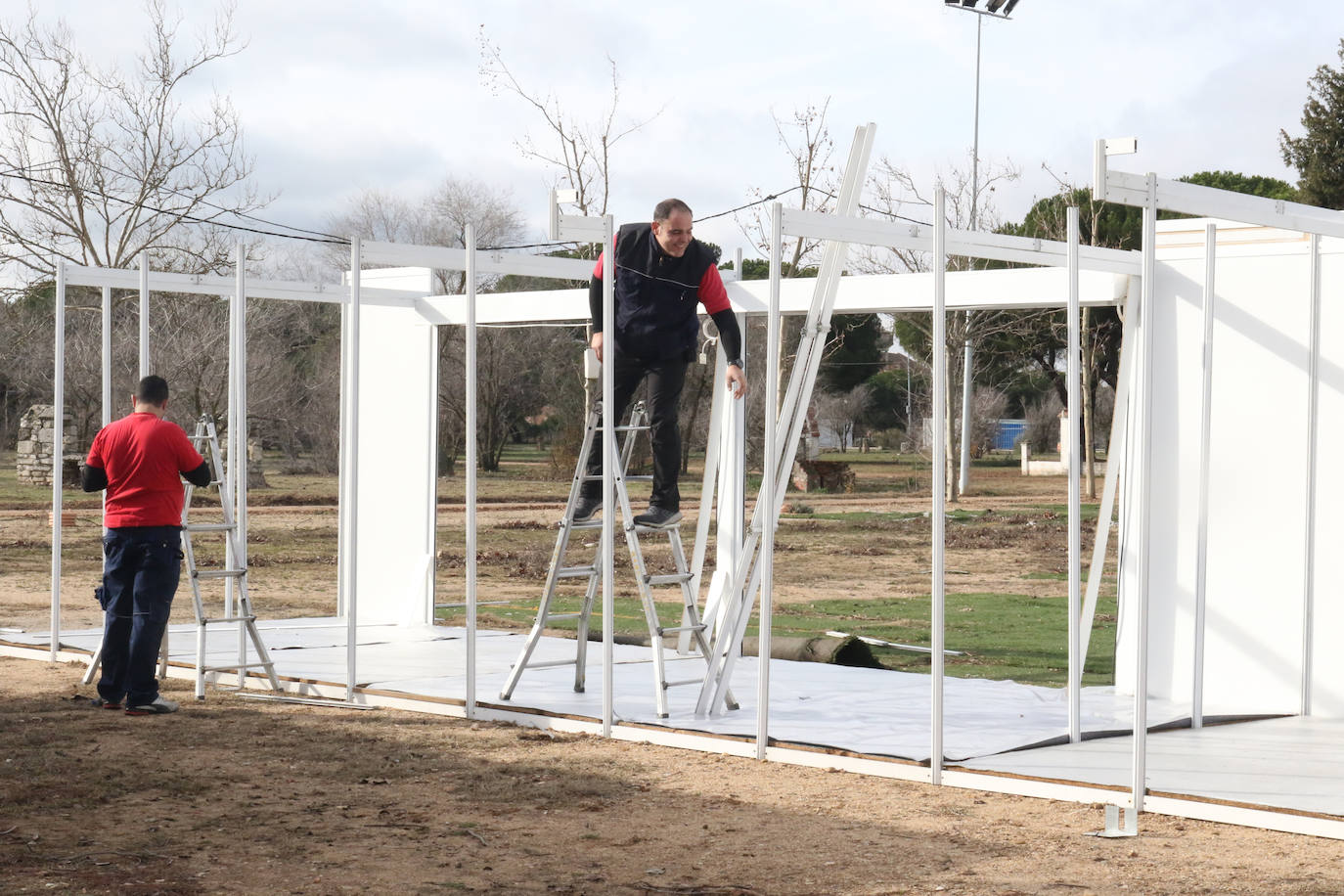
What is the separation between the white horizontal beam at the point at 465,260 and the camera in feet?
25.5

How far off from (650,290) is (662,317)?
131mm

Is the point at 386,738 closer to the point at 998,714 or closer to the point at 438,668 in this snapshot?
the point at 438,668

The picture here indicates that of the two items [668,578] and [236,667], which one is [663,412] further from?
[236,667]

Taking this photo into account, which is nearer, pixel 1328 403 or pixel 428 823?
pixel 428 823

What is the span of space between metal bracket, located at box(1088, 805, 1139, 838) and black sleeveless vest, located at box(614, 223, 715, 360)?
9.25ft

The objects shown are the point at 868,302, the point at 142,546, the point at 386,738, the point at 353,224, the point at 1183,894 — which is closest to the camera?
the point at 1183,894

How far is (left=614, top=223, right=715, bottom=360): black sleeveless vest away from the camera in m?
6.49

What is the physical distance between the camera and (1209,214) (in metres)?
5.15

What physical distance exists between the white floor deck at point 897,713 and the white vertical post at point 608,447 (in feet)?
0.97

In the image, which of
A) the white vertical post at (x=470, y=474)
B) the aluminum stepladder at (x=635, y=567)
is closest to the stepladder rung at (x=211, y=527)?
the white vertical post at (x=470, y=474)

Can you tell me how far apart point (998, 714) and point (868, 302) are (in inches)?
93.5

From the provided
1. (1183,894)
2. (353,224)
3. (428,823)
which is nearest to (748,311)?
(428,823)

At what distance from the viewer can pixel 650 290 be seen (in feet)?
21.4

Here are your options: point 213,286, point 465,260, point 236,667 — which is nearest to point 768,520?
point 465,260
